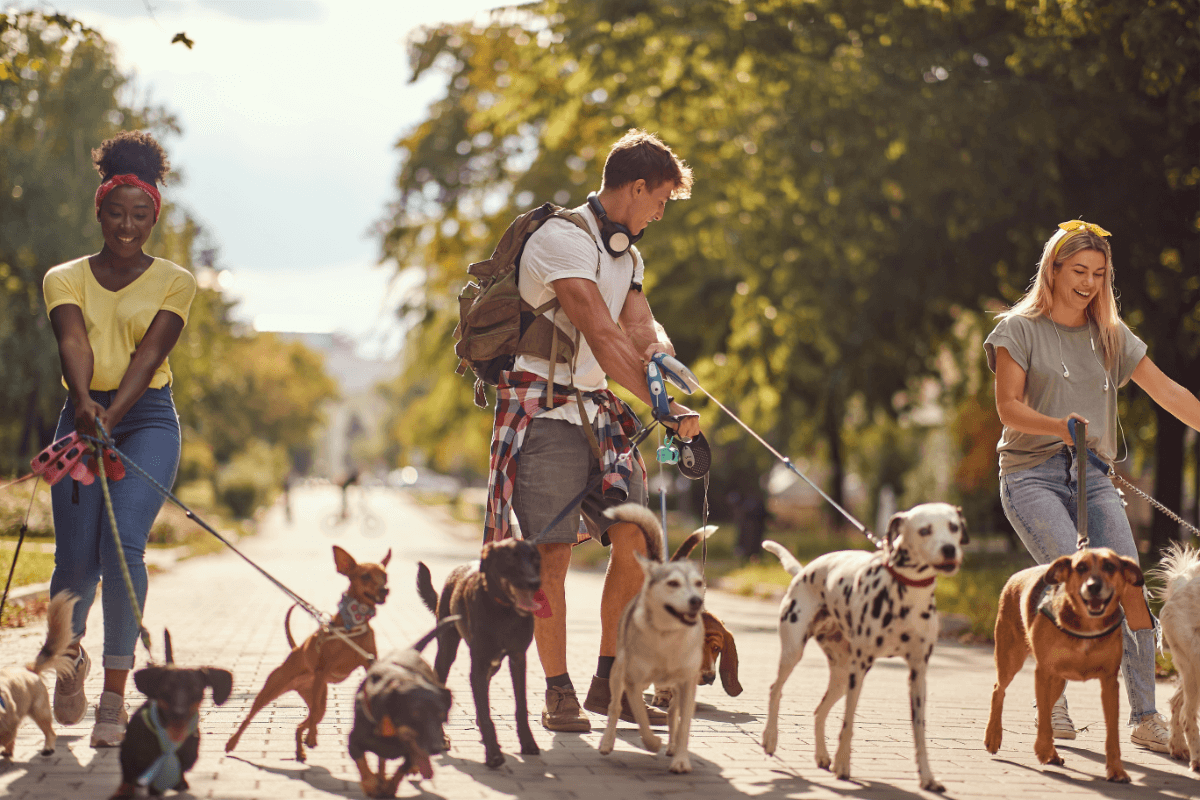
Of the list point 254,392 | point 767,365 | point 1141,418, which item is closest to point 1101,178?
point 1141,418

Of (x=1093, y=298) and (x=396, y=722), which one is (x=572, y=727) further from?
(x=1093, y=298)

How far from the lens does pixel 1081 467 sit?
5230mm

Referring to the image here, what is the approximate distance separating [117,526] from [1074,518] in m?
4.14

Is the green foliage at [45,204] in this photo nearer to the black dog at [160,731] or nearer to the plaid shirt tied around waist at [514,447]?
the plaid shirt tied around waist at [514,447]

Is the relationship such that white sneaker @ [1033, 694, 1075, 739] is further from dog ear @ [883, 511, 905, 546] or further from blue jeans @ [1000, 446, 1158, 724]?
dog ear @ [883, 511, 905, 546]

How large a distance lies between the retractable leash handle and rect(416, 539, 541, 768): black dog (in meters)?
2.36

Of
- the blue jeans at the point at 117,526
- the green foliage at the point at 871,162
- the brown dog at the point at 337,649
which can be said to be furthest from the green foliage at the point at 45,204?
the brown dog at the point at 337,649

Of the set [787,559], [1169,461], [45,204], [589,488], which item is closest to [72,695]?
[589,488]

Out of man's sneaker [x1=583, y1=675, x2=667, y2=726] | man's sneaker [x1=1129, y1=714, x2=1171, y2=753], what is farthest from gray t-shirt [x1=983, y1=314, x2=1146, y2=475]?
man's sneaker [x1=583, y1=675, x2=667, y2=726]

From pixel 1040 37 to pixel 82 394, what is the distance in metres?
10.8

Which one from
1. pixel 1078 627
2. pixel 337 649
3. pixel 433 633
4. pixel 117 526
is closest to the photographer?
pixel 433 633

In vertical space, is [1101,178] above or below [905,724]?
above

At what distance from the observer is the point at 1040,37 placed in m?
12.6

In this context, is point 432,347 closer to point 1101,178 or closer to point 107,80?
point 107,80
